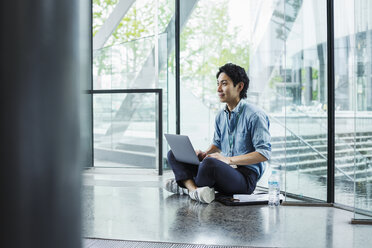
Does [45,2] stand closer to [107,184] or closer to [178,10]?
[107,184]

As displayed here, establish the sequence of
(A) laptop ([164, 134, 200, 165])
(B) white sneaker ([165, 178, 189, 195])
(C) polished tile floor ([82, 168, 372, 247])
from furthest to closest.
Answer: (B) white sneaker ([165, 178, 189, 195])
(A) laptop ([164, 134, 200, 165])
(C) polished tile floor ([82, 168, 372, 247])

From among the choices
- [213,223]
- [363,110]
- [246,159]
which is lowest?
[213,223]

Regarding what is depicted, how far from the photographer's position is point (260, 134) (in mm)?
3404

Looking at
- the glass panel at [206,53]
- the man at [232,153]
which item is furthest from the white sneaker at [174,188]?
the glass panel at [206,53]

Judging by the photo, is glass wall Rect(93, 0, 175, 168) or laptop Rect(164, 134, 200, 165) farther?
glass wall Rect(93, 0, 175, 168)

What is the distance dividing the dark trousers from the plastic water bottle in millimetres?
166

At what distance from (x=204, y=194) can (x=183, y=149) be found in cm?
40

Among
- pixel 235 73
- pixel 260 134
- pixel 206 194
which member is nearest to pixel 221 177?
pixel 206 194

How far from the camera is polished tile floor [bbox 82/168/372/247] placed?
7.86 feet

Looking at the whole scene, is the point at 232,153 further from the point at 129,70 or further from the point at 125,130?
the point at 129,70

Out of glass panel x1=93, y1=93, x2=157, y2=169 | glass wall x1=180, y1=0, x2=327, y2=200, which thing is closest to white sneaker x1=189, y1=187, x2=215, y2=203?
glass wall x1=180, y1=0, x2=327, y2=200

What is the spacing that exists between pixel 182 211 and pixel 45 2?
2925 mm

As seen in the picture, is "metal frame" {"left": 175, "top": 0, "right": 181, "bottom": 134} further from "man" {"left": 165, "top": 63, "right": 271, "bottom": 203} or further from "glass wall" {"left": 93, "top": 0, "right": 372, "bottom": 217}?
"man" {"left": 165, "top": 63, "right": 271, "bottom": 203}

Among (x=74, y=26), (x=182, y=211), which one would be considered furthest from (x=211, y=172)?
(x=74, y=26)
